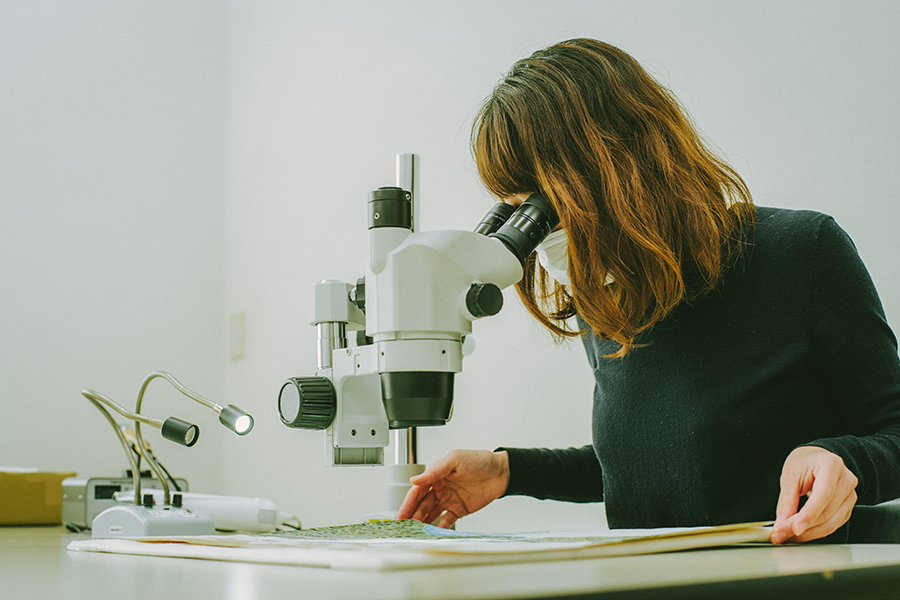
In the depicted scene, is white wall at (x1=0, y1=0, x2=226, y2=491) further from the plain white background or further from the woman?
the woman

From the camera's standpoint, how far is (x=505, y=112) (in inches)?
35.1

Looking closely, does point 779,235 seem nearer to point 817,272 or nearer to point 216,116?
point 817,272

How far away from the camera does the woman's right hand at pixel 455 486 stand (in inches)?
34.4

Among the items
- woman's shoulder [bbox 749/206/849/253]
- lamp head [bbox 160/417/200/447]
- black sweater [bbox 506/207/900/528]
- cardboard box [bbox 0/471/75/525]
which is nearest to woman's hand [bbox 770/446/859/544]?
black sweater [bbox 506/207/900/528]

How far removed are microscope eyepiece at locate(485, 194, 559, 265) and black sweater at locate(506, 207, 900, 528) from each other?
32 centimetres

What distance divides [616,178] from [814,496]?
41 cm

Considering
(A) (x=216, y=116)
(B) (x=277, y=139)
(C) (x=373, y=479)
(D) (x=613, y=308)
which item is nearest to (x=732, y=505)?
(D) (x=613, y=308)

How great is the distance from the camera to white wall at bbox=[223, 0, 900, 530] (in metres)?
1.12

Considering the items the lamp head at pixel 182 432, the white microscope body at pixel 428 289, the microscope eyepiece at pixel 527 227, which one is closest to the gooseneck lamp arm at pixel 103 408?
the lamp head at pixel 182 432

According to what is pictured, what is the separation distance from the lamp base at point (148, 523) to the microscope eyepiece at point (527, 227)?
622 mm

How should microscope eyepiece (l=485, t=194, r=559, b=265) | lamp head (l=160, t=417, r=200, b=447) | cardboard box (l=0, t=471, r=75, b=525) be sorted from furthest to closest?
cardboard box (l=0, t=471, r=75, b=525), lamp head (l=160, t=417, r=200, b=447), microscope eyepiece (l=485, t=194, r=559, b=265)

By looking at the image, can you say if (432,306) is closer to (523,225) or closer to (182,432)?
(523,225)

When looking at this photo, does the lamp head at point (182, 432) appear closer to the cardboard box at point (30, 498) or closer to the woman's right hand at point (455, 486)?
the woman's right hand at point (455, 486)

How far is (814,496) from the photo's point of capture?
56 centimetres
